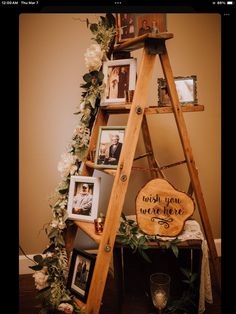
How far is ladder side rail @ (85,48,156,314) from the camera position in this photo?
52.9 inches

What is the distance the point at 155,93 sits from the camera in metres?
2.12

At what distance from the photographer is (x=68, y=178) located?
1724mm

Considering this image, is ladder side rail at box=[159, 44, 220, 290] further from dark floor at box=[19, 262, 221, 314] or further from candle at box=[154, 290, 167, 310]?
candle at box=[154, 290, 167, 310]

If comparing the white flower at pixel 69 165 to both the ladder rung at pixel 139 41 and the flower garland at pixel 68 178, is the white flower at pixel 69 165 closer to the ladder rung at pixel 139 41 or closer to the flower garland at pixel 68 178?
the flower garland at pixel 68 178

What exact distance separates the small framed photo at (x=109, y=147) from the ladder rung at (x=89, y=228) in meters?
0.32

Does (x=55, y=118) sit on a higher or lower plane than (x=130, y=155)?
higher

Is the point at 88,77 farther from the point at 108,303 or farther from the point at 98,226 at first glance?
the point at 108,303

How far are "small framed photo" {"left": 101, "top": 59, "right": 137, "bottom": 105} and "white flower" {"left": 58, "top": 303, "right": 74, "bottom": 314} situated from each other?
103 centimetres

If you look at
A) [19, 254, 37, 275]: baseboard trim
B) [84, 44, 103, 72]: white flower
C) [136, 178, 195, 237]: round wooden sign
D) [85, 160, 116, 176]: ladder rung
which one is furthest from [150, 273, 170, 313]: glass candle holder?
[84, 44, 103, 72]: white flower

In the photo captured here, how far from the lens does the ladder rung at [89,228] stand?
1.43 meters
